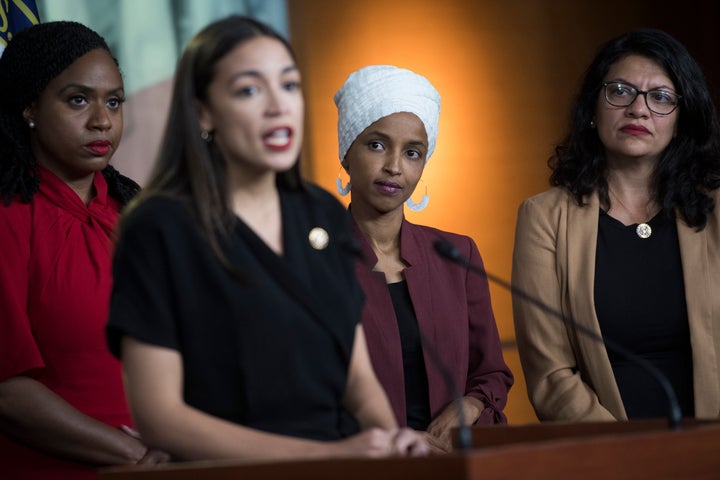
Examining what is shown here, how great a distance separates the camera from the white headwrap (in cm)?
334

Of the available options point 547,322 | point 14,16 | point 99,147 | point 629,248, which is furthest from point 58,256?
point 629,248

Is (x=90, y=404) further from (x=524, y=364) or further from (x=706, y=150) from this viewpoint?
(x=706, y=150)

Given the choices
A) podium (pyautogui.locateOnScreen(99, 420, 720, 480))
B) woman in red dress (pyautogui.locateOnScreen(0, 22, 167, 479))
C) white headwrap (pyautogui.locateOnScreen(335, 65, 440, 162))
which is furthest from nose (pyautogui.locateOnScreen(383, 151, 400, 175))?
podium (pyautogui.locateOnScreen(99, 420, 720, 480))

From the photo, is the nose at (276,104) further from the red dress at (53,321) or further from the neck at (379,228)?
the neck at (379,228)

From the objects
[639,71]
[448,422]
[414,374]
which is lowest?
[448,422]

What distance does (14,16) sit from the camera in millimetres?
3826

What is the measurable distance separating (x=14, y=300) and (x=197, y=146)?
100 centimetres

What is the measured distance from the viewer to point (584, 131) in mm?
3527

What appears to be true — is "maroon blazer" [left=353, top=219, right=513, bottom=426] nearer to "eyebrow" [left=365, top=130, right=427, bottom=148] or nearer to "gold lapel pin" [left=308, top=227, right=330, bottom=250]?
"eyebrow" [left=365, top=130, right=427, bottom=148]

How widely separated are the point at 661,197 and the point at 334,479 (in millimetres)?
2031

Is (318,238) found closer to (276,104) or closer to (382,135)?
(276,104)

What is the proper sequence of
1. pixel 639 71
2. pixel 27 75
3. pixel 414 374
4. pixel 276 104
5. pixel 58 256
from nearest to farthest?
pixel 276 104, pixel 58 256, pixel 27 75, pixel 414 374, pixel 639 71

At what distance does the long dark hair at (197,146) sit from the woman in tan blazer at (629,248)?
4.84 feet

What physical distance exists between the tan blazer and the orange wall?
2203mm
